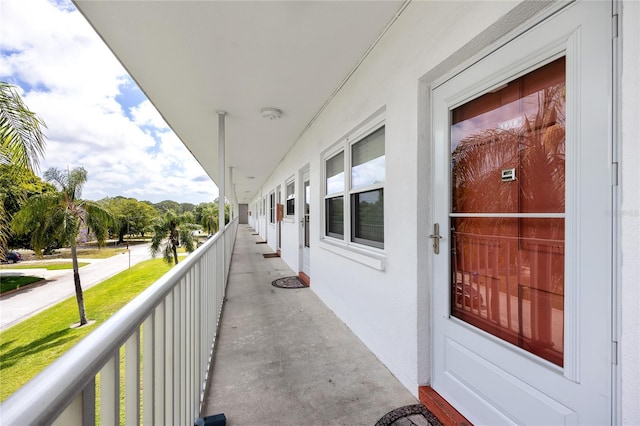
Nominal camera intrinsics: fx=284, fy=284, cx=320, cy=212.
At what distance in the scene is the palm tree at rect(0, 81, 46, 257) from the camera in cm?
341

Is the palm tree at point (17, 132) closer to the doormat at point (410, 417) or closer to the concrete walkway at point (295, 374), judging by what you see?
the concrete walkway at point (295, 374)

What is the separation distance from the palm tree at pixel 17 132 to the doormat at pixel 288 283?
12.5 feet

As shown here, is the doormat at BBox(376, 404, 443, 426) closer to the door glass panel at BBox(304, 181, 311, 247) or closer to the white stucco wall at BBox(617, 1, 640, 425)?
the white stucco wall at BBox(617, 1, 640, 425)

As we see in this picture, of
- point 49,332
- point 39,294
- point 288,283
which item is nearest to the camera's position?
point 288,283

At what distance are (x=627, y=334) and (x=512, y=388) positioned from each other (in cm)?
66

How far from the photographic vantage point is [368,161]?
115 inches

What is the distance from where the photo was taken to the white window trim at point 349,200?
2.57 metres

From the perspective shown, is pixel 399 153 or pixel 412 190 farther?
pixel 399 153

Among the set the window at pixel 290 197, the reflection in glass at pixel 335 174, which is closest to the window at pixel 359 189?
the reflection in glass at pixel 335 174

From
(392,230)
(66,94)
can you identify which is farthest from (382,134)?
(66,94)

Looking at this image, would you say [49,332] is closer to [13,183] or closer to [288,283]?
[13,183]

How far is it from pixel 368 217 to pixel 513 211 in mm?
1610

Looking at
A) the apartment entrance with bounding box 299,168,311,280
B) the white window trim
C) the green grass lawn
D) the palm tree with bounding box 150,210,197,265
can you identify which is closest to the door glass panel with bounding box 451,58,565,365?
the white window trim

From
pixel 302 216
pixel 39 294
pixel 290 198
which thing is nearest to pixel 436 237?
pixel 302 216
